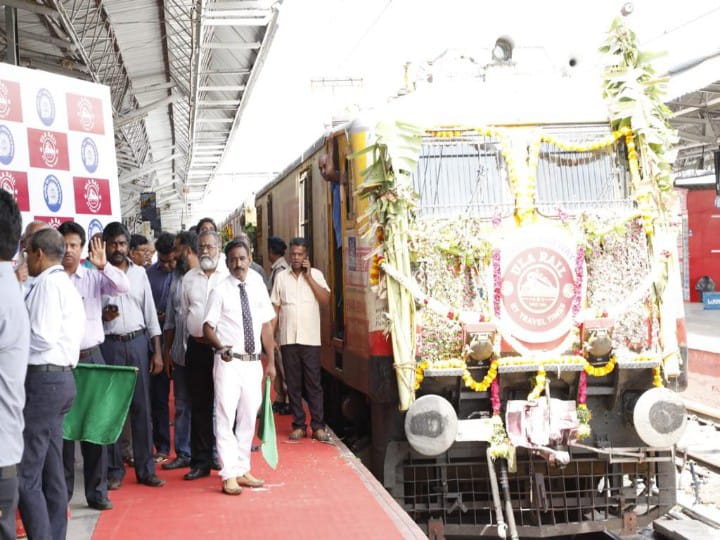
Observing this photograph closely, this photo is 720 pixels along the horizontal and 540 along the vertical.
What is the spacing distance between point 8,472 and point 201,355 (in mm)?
3483

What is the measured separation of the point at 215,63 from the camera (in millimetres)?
20062

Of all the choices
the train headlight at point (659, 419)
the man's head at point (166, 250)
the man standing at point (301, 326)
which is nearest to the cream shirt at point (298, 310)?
the man standing at point (301, 326)

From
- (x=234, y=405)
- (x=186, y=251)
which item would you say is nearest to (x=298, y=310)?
(x=186, y=251)

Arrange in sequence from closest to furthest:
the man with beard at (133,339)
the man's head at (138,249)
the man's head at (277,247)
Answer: the man with beard at (133,339)
the man's head at (138,249)
the man's head at (277,247)

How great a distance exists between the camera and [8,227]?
13.1 feet

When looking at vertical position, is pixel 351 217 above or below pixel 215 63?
below

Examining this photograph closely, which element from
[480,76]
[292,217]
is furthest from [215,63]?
[480,76]

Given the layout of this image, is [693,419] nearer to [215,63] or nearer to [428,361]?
[428,361]

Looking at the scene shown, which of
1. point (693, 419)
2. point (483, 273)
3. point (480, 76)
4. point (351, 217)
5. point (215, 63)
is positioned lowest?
point (693, 419)

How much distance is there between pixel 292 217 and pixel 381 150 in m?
4.91

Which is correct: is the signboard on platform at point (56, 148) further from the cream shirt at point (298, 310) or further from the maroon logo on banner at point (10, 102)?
the cream shirt at point (298, 310)

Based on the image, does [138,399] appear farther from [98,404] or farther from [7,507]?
[7,507]

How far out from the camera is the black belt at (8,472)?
12.5ft

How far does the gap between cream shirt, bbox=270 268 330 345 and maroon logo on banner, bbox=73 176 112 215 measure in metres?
1.94
